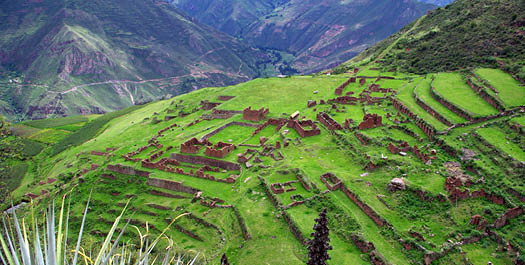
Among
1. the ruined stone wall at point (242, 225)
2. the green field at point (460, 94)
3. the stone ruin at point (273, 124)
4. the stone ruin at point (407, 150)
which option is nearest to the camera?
the ruined stone wall at point (242, 225)

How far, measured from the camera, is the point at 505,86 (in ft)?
135

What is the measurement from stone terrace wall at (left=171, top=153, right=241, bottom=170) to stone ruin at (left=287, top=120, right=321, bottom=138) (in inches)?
393

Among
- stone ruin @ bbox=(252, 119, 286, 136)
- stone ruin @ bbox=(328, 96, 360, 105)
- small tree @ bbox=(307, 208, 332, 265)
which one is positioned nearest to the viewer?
small tree @ bbox=(307, 208, 332, 265)

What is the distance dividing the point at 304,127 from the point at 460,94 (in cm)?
2047

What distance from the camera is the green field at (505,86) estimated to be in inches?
1412

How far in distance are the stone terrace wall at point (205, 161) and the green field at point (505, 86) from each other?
3084 centimetres

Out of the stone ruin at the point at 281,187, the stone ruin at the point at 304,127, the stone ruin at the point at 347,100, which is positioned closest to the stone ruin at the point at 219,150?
the stone ruin at the point at 304,127

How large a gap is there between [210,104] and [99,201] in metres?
44.1

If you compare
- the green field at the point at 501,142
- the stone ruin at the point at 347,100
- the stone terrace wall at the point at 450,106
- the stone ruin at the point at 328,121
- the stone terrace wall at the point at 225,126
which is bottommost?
the stone terrace wall at the point at 225,126

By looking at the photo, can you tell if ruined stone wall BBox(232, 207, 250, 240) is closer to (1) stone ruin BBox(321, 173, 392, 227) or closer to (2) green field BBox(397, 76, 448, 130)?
(1) stone ruin BBox(321, 173, 392, 227)

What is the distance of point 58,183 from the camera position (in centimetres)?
5544

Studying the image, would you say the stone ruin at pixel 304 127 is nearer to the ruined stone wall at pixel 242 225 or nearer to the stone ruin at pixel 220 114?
the ruined stone wall at pixel 242 225

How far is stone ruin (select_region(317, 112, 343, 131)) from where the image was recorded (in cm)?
4264

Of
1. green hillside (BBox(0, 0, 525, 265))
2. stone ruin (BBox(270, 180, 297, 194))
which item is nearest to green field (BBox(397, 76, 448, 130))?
green hillside (BBox(0, 0, 525, 265))
